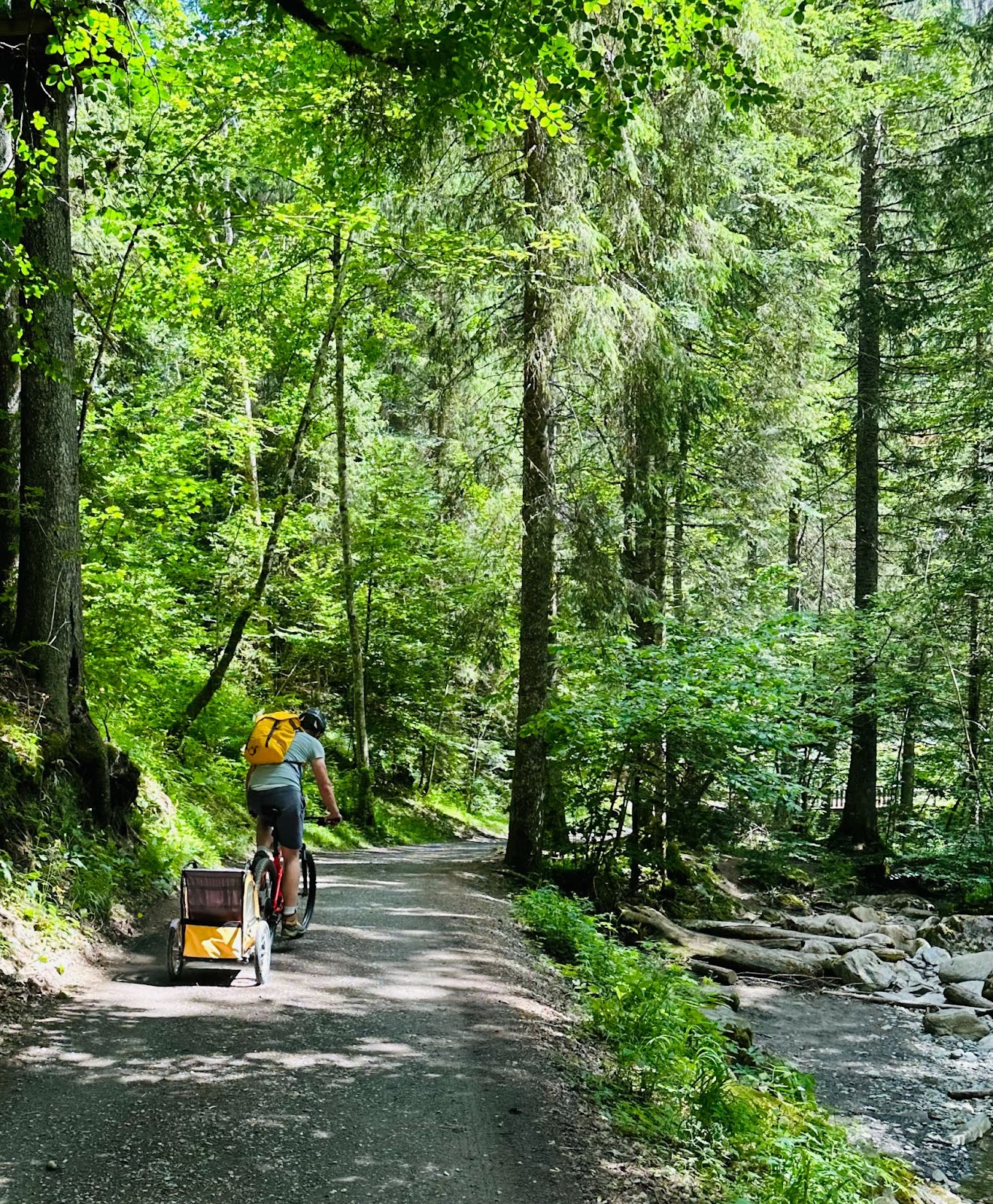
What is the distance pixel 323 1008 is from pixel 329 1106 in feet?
4.94

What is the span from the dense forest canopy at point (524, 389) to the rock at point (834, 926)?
1.53 meters

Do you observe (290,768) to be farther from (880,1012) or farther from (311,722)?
(880,1012)

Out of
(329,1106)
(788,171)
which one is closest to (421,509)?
(788,171)

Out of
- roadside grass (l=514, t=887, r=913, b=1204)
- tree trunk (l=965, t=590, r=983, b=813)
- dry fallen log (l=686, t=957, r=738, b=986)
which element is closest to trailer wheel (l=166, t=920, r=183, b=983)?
roadside grass (l=514, t=887, r=913, b=1204)

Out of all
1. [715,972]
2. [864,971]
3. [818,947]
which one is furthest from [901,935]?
[715,972]

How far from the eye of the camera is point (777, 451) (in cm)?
1833

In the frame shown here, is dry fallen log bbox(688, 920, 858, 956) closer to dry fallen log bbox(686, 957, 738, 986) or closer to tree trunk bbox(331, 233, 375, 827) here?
dry fallen log bbox(686, 957, 738, 986)

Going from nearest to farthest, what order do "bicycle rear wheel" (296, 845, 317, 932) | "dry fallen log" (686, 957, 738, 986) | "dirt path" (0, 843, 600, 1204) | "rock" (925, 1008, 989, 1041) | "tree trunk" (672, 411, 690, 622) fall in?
1. "dirt path" (0, 843, 600, 1204)
2. "bicycle rear wheel" (296, 845, 317, 932)
3. "rock" (925, 1008, 989, 1041)
4. "dry fallen log" (686, 957, 738, 986)
5. "tree trunk" (672, 411, 690, 622)

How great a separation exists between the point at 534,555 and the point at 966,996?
6895 millimetres

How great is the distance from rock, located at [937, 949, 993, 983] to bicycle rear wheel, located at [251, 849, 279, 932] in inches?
330

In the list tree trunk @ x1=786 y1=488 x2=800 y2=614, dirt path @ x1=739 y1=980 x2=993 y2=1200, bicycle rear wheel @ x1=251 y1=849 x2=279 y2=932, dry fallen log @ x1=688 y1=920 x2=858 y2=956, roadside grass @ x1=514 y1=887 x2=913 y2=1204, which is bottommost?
dirt path @ x1=739 y1=980 x2=993 y2=1200

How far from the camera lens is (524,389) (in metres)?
13.1

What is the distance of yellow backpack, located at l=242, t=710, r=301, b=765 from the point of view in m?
7.23

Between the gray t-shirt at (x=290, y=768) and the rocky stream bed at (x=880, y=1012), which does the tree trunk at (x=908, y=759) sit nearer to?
the rocky stream bed at (x=880, y=1012)
